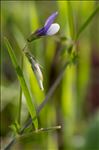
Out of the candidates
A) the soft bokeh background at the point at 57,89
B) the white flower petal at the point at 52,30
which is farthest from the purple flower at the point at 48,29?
the soft bokeh background at the point at 57,89

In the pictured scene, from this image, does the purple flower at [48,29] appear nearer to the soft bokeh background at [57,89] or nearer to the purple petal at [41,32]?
the purple petal at [41,32]

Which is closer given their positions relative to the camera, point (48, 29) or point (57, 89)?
point (48, 29)

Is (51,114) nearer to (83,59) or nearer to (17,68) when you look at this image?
(83,59)

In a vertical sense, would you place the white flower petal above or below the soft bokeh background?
above

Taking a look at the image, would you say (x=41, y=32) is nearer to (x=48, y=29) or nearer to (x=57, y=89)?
(x=48, y=29)

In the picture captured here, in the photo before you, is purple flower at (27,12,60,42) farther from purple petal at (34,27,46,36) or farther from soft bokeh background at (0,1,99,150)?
soft bokeh background at (0,1,99,150)

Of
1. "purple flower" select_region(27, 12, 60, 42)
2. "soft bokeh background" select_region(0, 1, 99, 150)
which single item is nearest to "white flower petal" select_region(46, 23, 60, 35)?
"purple flower" select_region(27, 12, 60, 42)

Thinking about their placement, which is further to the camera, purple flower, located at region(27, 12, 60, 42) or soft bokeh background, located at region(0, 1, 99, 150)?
soft bokeh background, located at region(0, 1, 99, 150)

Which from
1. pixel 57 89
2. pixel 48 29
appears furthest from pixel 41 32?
pixel 57 89

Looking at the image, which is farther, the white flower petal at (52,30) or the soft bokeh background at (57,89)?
the soft bokeh background at (57,89)
